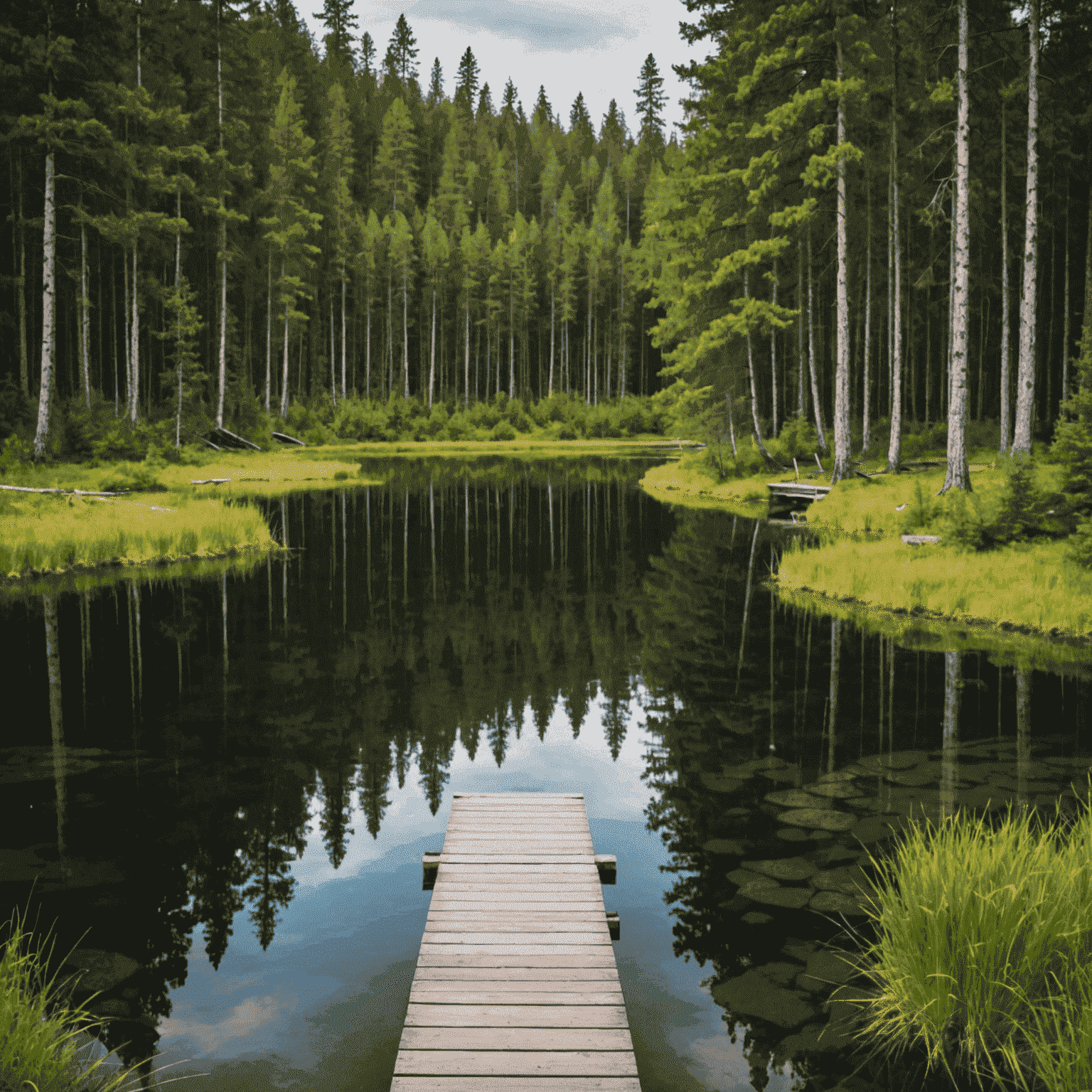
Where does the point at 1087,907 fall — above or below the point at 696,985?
above

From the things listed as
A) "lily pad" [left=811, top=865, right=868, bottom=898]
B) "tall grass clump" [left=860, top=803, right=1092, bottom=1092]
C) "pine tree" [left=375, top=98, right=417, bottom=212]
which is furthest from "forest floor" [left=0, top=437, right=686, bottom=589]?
"pine tree" [left=375, top=98, right=417, bottom=212]

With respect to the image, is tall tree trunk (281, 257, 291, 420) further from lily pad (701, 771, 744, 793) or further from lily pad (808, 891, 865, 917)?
lily pad (808, 891, 865, 917)

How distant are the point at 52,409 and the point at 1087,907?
31099 mm

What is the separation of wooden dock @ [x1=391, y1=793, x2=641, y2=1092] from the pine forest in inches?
562

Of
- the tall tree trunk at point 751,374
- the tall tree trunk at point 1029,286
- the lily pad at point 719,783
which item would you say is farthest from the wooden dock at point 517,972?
the tall tree trunk at point 751,374

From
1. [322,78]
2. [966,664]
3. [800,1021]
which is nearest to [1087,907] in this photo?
[800,1021]

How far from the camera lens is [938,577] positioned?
1490 cm

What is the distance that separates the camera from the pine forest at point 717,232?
25.7 meters

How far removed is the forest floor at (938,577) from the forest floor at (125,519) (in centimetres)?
1153

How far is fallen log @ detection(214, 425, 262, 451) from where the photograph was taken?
42156mm

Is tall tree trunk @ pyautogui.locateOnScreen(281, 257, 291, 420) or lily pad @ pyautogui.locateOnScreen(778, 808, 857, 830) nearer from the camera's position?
lily pad @ pyautogui.locateOnScreen(778, 808, 857, 830)

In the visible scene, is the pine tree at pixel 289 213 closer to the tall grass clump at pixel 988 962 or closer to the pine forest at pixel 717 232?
the pine forest at pixel 717 232

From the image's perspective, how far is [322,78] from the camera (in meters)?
81.1

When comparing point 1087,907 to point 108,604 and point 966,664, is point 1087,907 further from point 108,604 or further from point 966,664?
point 108,604
